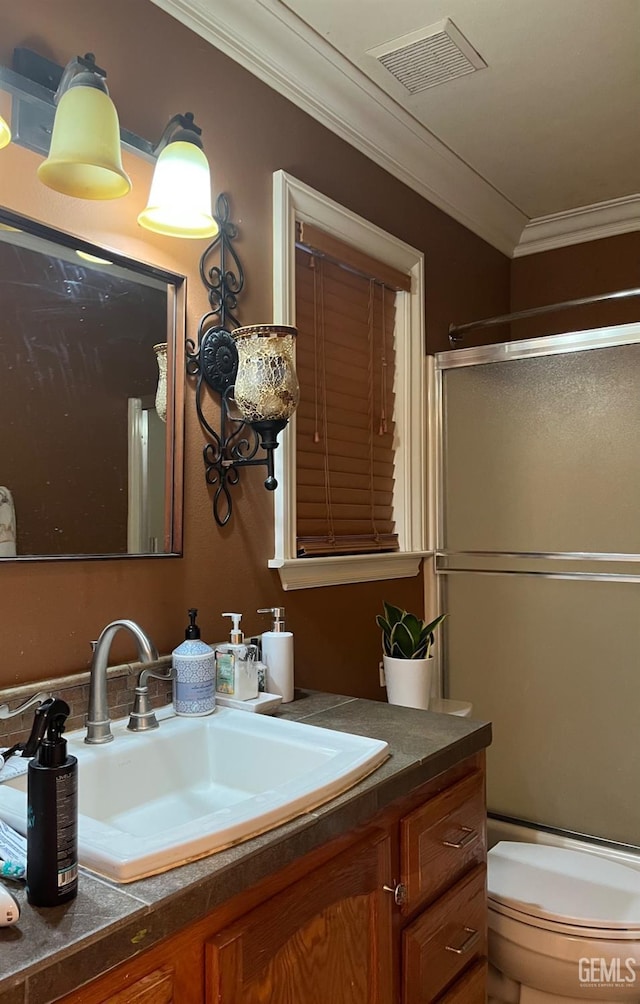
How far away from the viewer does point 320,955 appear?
96 cm

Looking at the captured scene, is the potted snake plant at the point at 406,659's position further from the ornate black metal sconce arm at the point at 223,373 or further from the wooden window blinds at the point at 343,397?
the ornate black metal sconce arm at the point at 223,373

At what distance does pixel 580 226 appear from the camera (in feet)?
Result: 9.47

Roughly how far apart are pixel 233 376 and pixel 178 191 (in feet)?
1.29

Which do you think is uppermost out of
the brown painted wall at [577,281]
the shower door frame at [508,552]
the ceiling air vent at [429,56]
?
the ceiling air vent at [429,56]

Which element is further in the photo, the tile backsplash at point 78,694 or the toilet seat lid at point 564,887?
the toilet seat lid at point 564,887

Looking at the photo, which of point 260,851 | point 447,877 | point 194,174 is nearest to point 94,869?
point 260,851

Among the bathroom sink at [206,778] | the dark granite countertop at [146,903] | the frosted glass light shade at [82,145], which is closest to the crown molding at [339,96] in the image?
the frosted glass light shade at [82,145]

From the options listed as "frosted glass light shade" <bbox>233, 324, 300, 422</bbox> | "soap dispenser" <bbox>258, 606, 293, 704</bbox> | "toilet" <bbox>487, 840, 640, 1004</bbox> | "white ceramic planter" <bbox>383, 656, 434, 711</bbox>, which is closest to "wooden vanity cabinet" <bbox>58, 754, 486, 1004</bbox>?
"toilet" <bbox>487, 840, 640, 1004</bbox>

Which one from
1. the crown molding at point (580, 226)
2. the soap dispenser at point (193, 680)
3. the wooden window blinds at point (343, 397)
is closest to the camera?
the soap dispenser at point (193, 680)

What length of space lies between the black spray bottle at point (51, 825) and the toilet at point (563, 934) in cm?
120

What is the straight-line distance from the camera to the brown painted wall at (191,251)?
1.26 m

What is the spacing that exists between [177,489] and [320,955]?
874 mm

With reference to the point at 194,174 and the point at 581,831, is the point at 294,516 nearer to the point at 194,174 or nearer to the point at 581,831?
the point at 194,174

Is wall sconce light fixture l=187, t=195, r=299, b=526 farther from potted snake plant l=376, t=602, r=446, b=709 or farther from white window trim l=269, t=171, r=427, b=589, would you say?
potted snake plant l=376, t=602, r=446, b=709
